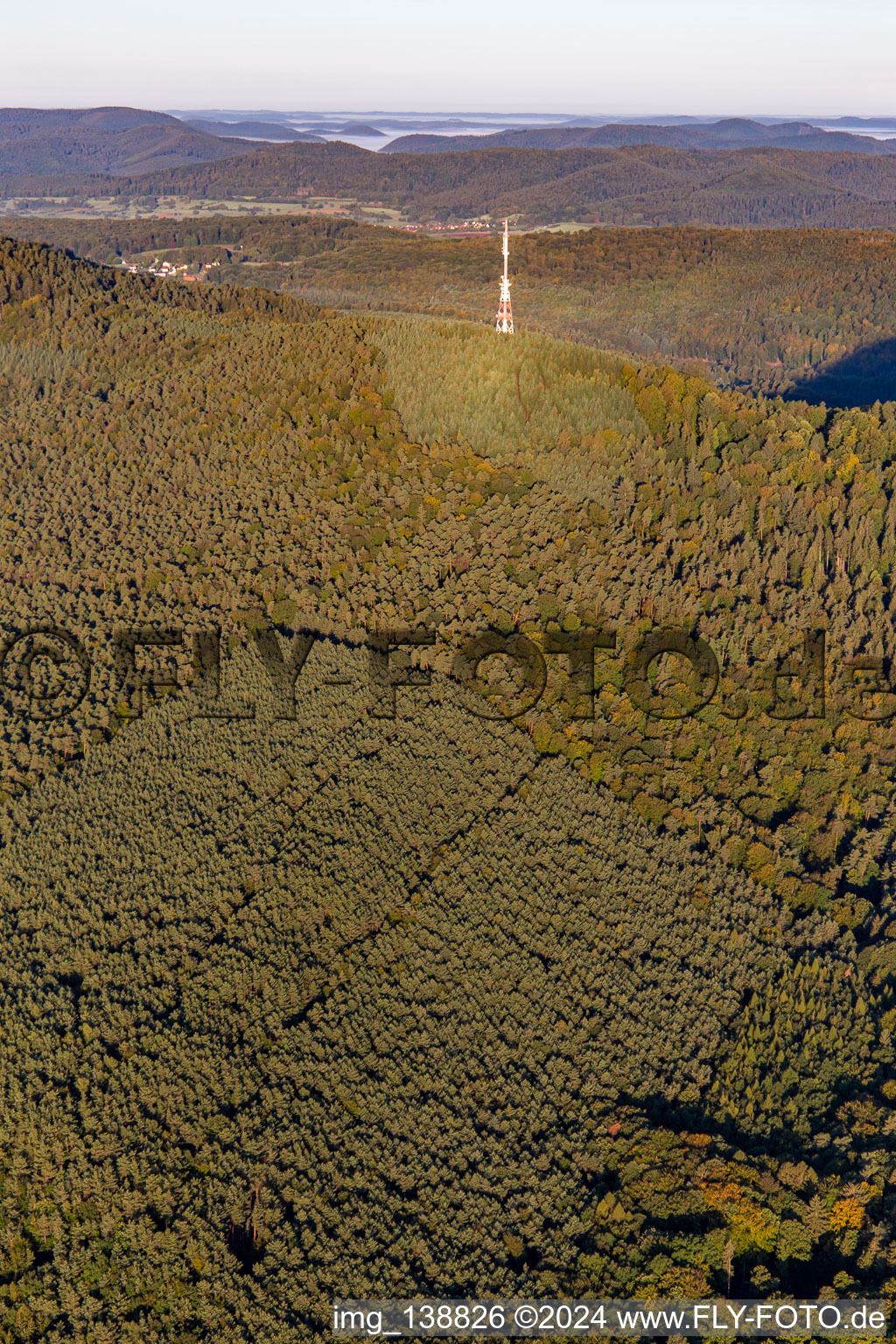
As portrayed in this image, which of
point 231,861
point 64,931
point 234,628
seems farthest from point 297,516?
point 64,931

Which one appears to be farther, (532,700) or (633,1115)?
(532,700)

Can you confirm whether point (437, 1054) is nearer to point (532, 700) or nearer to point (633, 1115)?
point (633, 1115)

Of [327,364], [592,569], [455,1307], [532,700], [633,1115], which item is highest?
[327,364]

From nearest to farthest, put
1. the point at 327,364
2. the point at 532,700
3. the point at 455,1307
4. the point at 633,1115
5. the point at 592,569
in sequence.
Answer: the point at 455,1307 → the point at 633,1115 → the point at 532,700 → the point at 592,569 → the point at 327,364
